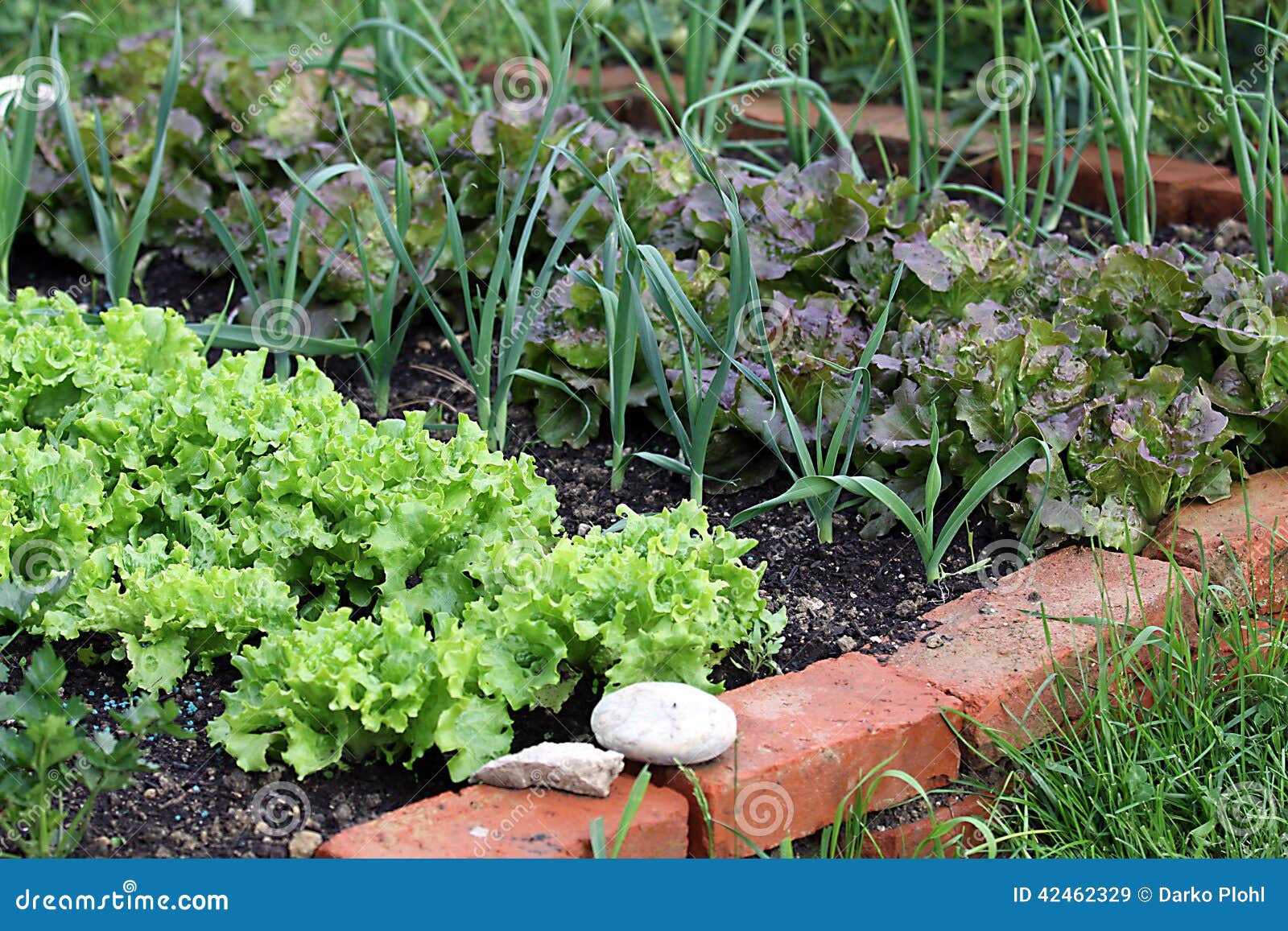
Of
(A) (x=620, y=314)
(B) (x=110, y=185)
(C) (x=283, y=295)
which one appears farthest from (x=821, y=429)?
(B) (x=110, y=185)

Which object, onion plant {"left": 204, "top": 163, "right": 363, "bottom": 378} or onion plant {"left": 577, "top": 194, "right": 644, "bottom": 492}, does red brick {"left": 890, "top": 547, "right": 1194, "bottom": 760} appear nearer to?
→ onion plant {"left": 577, "top": 194, "right": 644, "bottom": 492}

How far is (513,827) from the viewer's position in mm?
1692

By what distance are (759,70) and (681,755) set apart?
3.28 metres

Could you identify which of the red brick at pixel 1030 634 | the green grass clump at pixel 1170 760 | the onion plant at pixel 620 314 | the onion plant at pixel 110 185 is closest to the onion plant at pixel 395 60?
the onion plant at pixel 110 185

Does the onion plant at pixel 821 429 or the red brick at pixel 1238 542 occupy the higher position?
the onion plant at pixel 821 429

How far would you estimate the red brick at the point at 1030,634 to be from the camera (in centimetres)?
200

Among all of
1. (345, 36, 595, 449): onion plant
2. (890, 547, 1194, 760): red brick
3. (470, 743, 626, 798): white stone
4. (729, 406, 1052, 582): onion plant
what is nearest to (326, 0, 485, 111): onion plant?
(345, 36, 595, 449): onion plant

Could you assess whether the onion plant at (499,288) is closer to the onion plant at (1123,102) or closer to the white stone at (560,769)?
the white stone at (560,769)

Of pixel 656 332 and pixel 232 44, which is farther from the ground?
pixel 232 44

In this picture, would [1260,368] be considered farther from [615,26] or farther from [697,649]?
[615,26]

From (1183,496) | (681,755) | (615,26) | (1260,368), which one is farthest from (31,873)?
(615,26)

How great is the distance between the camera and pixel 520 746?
6.32 feet

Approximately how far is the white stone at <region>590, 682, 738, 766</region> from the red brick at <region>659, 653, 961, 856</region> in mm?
35

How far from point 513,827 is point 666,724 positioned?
23 cm
